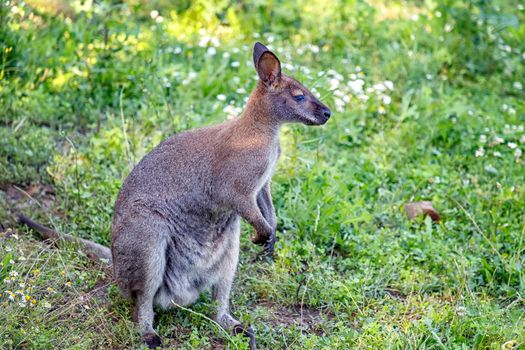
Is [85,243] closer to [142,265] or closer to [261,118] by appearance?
[142,265]

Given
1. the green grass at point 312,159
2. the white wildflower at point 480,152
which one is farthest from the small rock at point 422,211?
the white wildflower at point 480,152

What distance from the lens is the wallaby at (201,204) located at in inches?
186

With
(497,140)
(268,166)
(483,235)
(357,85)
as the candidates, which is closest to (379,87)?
(357,85)

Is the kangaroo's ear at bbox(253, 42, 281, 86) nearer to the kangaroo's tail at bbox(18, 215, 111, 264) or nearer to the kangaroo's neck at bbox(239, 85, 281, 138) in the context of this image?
the kangaroo's neck at bbox(239, 85, 281, 138)

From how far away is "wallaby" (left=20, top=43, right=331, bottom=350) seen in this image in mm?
4730

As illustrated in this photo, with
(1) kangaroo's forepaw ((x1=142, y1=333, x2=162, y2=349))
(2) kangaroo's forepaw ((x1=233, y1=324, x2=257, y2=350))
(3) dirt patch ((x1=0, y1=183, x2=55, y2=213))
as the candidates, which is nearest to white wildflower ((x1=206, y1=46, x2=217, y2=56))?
(3) dirt patch ((x1=0, y1=183, x2=55, y2=213))

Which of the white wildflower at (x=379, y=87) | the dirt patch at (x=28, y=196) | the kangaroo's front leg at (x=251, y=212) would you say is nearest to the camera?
the kangaroo's front leg at (x=251, y=212)

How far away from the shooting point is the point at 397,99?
7668 mm

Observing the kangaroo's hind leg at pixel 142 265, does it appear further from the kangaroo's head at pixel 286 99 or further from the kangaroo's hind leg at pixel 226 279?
the kangaroo's head at pixel 286 99

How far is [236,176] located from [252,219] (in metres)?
0.26

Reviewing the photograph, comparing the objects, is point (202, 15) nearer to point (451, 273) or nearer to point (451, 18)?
point (451, 18)

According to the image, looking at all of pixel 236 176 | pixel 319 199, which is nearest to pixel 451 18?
pixel 319 199

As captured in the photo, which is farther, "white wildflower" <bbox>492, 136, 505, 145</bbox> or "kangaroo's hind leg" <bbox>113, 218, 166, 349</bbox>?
"white wildflower" <bbox>492, 136, 505, 145</bbox>

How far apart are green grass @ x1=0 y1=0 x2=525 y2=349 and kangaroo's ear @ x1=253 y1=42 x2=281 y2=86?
1168 millimetres
